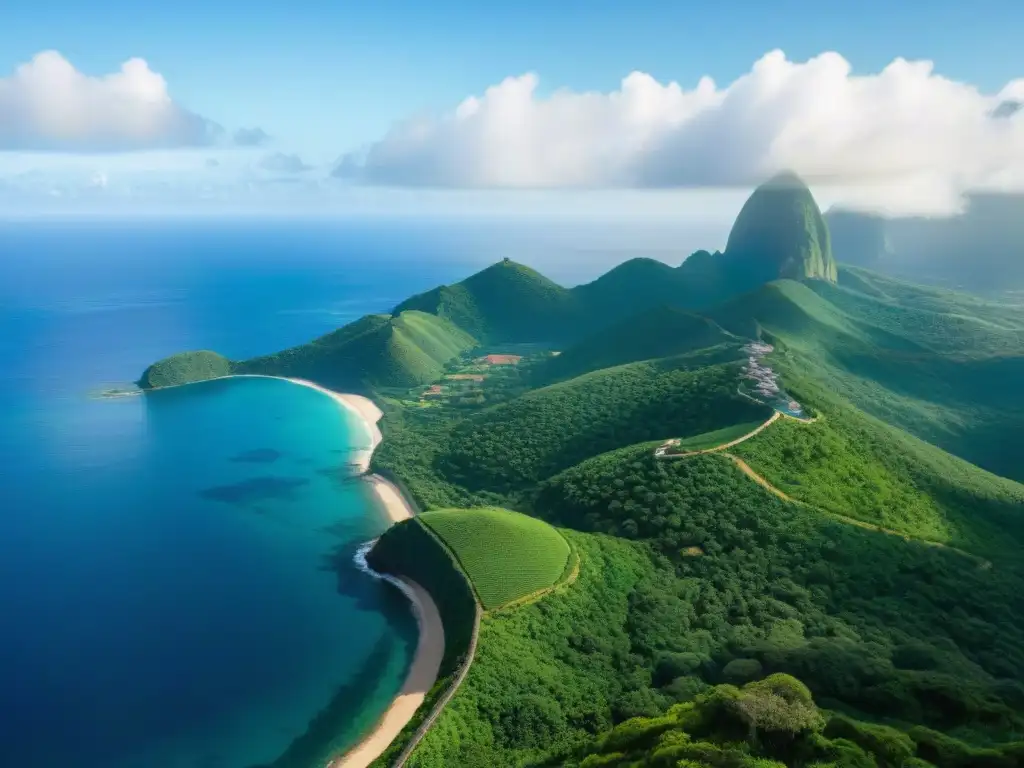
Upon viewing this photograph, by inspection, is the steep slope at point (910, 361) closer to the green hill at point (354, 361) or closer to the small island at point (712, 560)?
the small island at point (712, 560)

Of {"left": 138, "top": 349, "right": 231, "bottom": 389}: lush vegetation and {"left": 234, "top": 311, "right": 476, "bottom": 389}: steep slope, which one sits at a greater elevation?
{"left": 234, "top": 311, "right": 476, "bottom": 389}: steep slope

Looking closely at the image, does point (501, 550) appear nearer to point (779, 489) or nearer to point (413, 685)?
point (413, 685)

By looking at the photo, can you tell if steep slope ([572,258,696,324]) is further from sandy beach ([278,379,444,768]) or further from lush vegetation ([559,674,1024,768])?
lush vegetation ([559,674,1024,768])

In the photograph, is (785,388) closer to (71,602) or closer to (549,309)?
(71,602)

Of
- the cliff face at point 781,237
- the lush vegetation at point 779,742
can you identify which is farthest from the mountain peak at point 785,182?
the lush vegetation at point 779,742

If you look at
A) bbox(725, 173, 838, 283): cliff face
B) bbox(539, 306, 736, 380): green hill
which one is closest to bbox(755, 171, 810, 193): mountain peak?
bbox(725, 173, 838, 283): cliff face

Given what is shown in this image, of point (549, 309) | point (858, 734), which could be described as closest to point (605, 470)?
point (858, 734)
